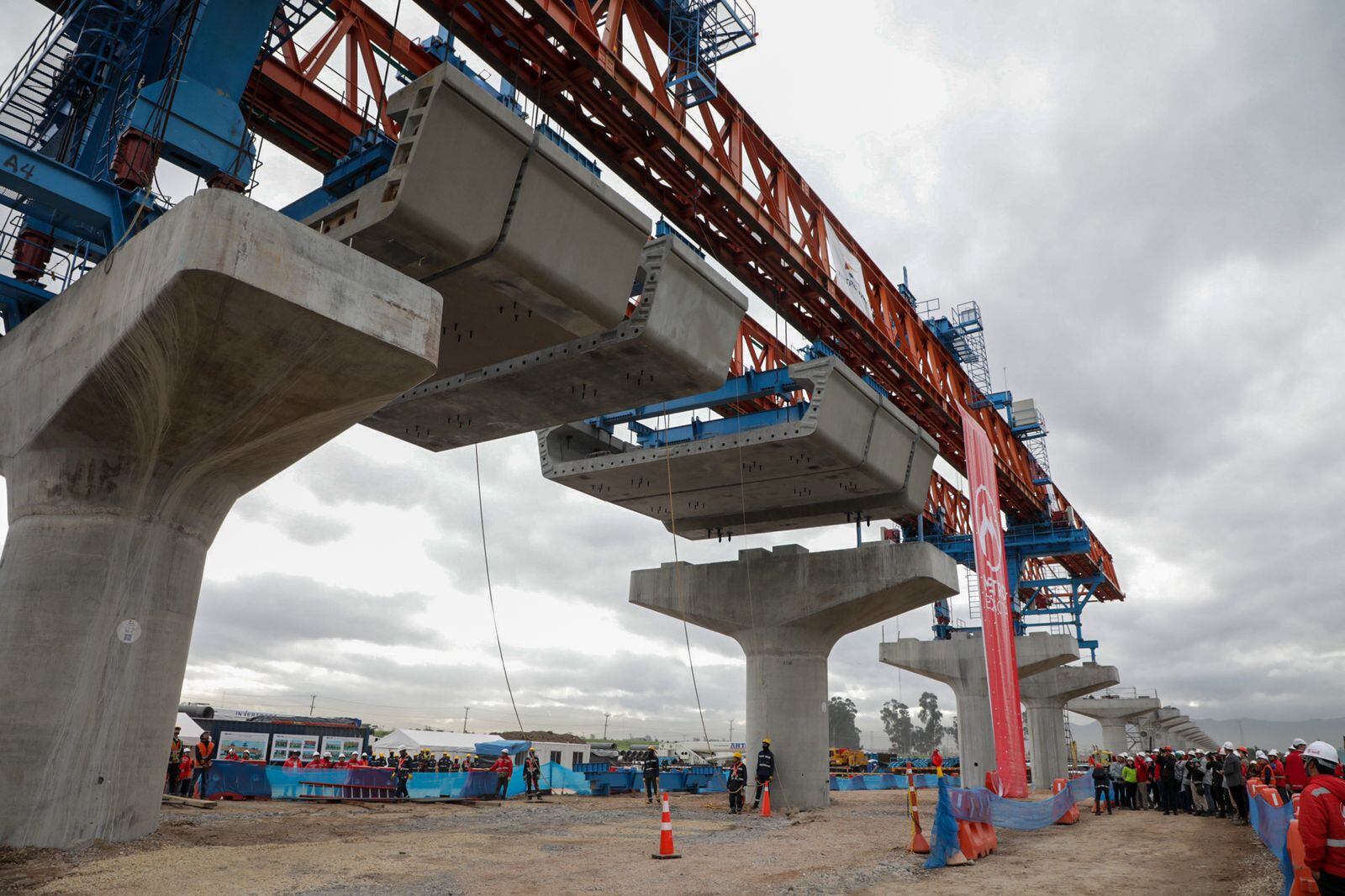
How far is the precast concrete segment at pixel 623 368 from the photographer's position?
13.6m

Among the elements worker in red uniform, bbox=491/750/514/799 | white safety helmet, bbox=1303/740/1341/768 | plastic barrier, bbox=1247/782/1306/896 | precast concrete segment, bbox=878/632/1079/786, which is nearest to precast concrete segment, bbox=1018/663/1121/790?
precast concrete segment, bbox=878/632/1079/786

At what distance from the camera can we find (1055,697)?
42875mm

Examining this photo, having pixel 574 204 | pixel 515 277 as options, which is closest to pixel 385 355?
pixel 515 277

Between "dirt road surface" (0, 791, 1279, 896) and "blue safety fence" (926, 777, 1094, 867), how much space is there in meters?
0.30

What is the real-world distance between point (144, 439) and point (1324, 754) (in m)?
11.7

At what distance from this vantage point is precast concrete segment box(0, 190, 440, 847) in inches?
336

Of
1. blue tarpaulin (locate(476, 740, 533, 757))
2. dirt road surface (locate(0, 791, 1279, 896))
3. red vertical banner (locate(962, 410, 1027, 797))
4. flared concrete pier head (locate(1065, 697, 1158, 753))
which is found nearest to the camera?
dirt road surface (locate(0, 791, 1279, 896))

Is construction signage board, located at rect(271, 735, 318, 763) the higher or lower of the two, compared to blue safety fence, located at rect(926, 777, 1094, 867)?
higher

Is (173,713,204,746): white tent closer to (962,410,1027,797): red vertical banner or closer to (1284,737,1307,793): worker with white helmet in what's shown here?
(962,410,1027,797): red vertical banner

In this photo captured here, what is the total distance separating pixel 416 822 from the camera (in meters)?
15.7

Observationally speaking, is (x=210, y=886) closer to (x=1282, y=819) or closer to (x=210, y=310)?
(x=210, y=310)

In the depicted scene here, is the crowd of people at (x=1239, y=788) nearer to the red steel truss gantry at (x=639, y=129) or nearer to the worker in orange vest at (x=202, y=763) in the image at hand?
the red steel truss gantry at (x=639, y=129)

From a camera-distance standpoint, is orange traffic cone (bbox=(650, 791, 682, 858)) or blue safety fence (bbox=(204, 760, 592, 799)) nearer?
orange traffic cone (bbox=(650, 791, 682, 858))

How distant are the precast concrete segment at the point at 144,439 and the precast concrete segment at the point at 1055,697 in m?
40.0
